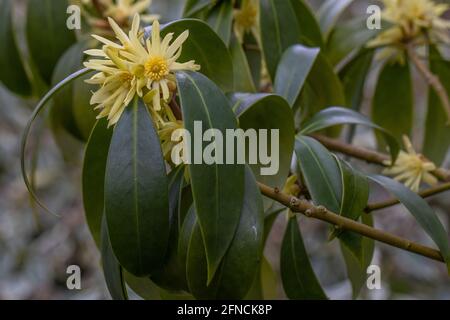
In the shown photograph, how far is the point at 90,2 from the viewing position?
1.07 meters

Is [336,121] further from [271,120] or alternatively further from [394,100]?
→ [394,100]

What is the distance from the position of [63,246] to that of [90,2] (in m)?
1.14

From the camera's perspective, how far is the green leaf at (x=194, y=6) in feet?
2.87

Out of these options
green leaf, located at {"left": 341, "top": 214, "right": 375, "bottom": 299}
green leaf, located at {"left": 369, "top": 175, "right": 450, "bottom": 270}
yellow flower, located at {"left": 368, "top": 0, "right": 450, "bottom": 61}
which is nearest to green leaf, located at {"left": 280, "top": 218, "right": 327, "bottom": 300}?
green leaf, located at {"left": 341, "top": 214, "right": 375, "bottom": 299}

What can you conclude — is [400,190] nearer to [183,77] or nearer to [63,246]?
[183,77]

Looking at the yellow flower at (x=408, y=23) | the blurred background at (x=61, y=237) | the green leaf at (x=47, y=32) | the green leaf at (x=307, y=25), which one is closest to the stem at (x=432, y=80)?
the yellow flower at (x=408, y=23)

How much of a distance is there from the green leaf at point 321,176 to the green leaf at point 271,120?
0.7 inches

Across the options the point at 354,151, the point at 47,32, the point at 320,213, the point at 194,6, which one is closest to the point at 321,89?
the point at 354,151

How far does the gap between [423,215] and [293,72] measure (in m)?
0.24

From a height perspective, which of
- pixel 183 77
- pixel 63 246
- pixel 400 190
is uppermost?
pixel 183 77

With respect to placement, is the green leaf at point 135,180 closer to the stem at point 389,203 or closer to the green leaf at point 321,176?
the green leaf at point 321,176

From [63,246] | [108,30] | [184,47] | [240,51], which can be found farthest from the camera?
[63,246]
